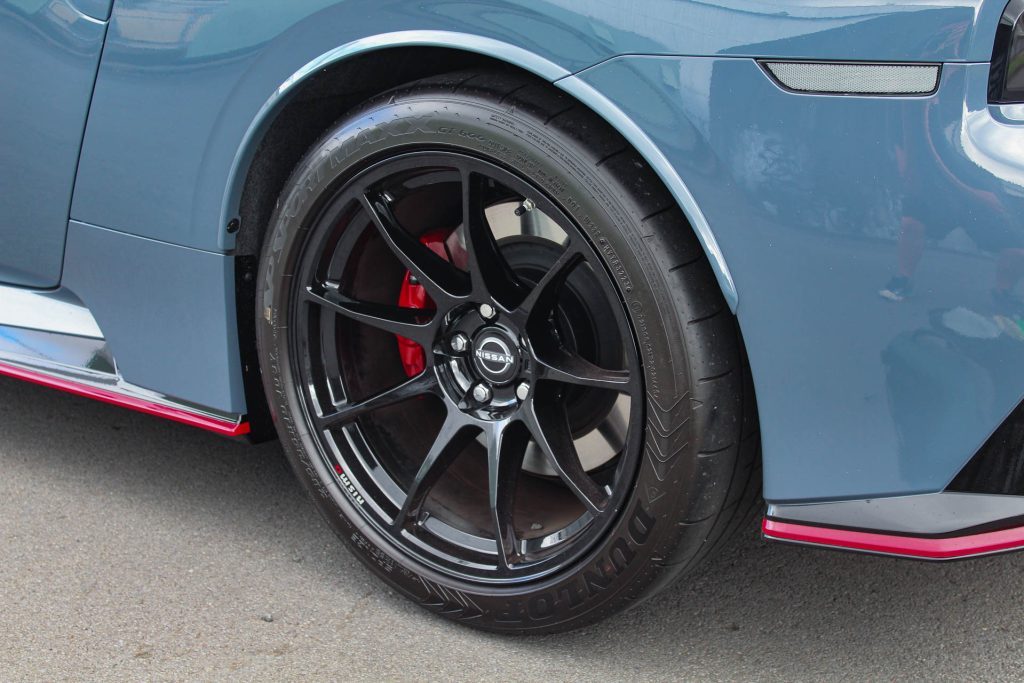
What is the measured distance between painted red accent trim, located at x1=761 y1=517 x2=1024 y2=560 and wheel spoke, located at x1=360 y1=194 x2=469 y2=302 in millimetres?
663

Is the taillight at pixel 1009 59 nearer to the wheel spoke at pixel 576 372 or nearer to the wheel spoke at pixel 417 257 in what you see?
the wheel spoke at pixel 576 372

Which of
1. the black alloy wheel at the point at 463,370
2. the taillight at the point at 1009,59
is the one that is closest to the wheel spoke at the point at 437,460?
the black alloy wheel at the point at 463,370

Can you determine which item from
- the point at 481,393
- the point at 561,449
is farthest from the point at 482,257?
the point at 561,449

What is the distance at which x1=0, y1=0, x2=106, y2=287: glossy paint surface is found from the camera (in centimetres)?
202

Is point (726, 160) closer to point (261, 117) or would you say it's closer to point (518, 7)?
point (518, 7)

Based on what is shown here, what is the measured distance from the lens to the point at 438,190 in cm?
209

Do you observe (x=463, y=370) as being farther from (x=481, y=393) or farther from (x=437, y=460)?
(x=437, y=460)

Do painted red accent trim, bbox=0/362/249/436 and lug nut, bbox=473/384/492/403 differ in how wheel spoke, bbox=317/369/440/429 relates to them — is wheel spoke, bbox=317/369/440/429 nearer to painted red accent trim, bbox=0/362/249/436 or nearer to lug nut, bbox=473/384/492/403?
lug nut, bbox=473/384/492/403

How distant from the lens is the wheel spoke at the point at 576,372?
1754 mm

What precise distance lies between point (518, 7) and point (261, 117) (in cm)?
51

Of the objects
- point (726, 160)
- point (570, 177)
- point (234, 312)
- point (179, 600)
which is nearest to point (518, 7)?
point (570, 177)

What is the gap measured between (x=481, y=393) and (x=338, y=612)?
510 millimetres

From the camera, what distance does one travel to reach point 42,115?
2088mm

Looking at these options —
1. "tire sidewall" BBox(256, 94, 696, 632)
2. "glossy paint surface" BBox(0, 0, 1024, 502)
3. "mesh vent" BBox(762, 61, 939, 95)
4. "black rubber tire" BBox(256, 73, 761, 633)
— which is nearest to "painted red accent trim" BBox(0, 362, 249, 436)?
"tire sidewall" BBox(256, 94, 696, 632)
